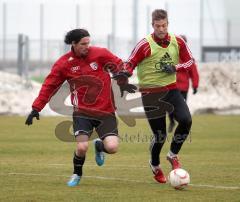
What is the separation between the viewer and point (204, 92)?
114ft

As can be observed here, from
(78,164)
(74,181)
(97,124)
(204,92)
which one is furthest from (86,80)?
(204,92)

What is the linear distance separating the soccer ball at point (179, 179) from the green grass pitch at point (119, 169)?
0.37 ft

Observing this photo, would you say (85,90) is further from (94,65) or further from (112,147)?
(112,147)

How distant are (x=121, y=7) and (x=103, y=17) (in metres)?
1.02

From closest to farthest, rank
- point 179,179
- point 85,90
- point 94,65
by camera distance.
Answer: point 179,179 < point 94,65 < point 85,90

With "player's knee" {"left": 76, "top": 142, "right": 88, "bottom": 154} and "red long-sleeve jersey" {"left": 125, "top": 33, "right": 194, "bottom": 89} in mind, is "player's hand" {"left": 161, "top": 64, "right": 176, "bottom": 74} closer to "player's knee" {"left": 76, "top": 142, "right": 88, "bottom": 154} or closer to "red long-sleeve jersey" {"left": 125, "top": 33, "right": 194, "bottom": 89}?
"red long-sleeve jersey" {"left": 125, "top": 33, "right": 194, "bottom": 89}

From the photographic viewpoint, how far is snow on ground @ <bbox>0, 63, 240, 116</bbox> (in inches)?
1281

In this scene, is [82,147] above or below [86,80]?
below

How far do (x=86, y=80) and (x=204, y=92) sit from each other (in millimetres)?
22524

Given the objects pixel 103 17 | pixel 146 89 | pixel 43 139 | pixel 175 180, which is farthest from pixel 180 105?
pixel 103 17

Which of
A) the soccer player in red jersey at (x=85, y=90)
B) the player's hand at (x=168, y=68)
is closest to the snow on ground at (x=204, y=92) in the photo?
the player's hand at (x=168, y=68)

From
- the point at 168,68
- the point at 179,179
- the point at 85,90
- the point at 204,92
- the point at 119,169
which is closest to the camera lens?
the point at 179,179

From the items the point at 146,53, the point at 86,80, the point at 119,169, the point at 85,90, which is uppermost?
the point at 146,53

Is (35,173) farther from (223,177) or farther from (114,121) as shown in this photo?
(223,177)
